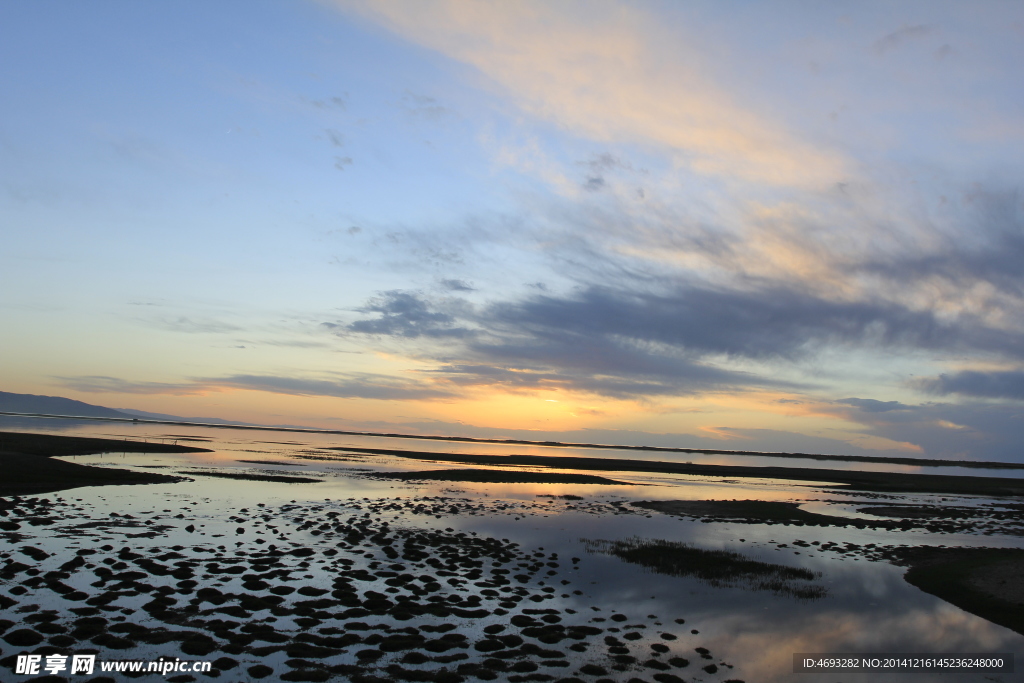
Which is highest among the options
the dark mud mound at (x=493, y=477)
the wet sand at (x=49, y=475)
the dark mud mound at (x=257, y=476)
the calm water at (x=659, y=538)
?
the calm water at (x=659, y=538)

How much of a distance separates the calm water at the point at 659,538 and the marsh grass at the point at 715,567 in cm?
63

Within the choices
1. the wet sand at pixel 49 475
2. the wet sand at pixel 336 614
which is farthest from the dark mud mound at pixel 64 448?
the wet sand at pixel 336 614

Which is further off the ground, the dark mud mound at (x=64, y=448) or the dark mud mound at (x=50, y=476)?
the dark mud mound at (x=50, y=476)

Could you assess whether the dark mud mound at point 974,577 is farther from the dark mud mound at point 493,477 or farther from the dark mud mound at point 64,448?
the dark mud mound at point 64,448

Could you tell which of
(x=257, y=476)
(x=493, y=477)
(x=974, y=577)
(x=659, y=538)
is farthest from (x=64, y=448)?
(x=974, y=577)

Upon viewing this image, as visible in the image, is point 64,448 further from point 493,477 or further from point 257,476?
point 493,477

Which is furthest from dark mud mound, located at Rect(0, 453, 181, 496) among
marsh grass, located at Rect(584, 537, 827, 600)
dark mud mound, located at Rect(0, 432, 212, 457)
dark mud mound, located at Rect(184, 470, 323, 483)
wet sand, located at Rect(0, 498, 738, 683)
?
marsh grass, located at Rect(584, 537, 827, 600)

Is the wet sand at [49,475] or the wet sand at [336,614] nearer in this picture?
the wet sand at [336,614]

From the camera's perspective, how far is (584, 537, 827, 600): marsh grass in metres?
23.5

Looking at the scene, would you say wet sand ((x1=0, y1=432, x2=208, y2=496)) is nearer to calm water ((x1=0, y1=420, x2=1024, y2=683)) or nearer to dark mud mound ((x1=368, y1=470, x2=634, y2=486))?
calm water ((x1=0, y1=420, x2=1024, y2=683))

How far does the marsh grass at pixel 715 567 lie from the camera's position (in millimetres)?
23547

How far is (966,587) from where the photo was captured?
949 inches

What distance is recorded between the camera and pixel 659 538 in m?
33.1

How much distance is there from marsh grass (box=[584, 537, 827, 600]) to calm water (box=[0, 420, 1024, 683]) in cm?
63
